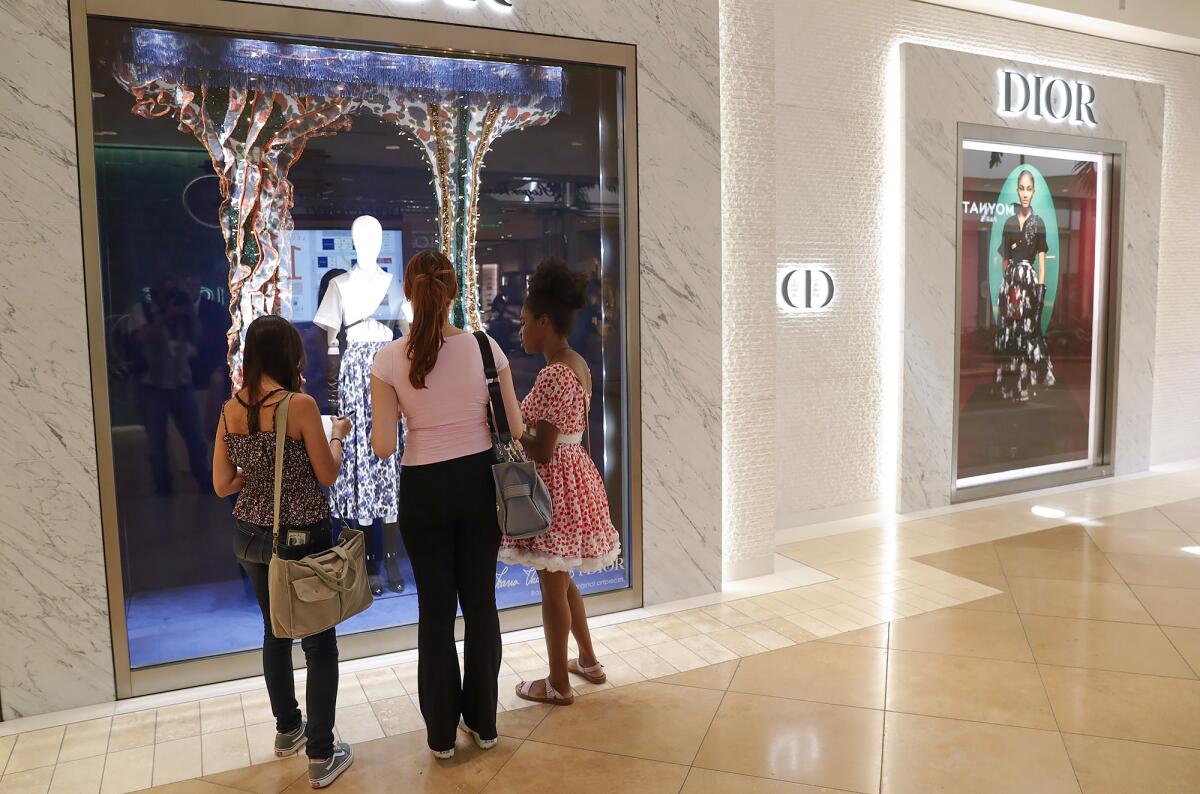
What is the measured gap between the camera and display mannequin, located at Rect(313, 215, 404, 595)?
3711mm

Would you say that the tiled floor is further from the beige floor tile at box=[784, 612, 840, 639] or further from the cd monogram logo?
the cd monogram logo

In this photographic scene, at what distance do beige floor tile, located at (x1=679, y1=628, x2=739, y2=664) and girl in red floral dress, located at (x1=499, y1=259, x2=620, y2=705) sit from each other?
721 mm

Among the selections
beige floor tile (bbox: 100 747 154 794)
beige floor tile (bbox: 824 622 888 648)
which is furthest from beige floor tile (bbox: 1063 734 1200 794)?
beige floor tile (bbox: 100 747 154 794)

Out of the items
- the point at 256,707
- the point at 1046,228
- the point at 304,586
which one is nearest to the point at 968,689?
the point at 304,586

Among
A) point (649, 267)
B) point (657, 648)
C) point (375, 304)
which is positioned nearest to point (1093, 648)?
point (657, 648)

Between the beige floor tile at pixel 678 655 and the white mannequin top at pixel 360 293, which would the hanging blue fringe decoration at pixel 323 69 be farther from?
the beige floor tile at pixel 678 655

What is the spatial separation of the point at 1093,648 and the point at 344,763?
3.14 meters

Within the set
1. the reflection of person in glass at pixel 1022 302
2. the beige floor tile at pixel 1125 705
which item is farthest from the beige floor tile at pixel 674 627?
the reflection of person in glass at pixel 1022 302

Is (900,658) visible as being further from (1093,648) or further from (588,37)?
(588,37)

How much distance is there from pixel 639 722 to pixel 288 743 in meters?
1.23

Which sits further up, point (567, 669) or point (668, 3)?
point (668, 3)

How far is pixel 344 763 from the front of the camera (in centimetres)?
291

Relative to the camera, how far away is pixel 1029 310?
6793 mm

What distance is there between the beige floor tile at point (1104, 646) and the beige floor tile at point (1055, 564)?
2.25 ft
